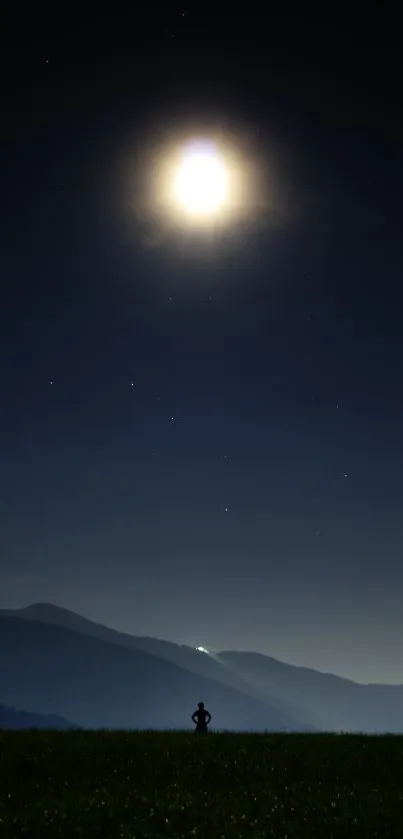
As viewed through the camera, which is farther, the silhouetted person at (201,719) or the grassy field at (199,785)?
the silhouetted person at (201,719)

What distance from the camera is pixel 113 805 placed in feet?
61.0

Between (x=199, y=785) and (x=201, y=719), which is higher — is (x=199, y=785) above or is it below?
below

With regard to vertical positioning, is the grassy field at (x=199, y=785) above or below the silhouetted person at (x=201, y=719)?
below

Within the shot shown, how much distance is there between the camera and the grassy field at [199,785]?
17719mm

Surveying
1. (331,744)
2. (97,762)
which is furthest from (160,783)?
(331,744)

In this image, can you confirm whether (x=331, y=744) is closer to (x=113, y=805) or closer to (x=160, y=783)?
(x=160, y=783)

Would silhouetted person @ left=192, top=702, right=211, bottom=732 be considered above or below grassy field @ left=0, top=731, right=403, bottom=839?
above

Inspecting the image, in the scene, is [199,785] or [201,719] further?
[201,719]

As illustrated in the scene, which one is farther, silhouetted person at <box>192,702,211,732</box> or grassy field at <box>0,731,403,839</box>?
silhouetted person at <box>192,702,211,732</box>

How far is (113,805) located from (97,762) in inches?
169

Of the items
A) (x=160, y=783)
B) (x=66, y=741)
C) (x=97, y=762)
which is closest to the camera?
(x=160, y=783)

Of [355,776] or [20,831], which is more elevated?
[355,776]

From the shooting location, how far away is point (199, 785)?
21.5m

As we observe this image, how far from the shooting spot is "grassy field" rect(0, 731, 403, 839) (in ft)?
58.1
